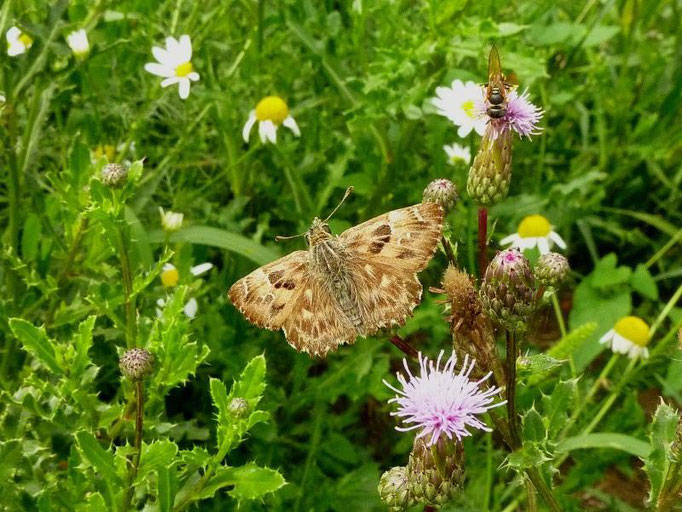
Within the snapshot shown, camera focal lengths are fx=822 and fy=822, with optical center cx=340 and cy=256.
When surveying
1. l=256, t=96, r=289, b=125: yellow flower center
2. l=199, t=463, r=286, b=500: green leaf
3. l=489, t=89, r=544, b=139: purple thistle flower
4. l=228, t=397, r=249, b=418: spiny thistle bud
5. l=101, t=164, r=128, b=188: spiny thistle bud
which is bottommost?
l=199, t=463, r=286, b=500: green leaf

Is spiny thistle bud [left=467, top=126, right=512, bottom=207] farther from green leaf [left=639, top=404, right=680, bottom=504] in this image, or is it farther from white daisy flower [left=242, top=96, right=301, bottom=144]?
white daisy flower [left=242, top=96, right=301, bottom=144]

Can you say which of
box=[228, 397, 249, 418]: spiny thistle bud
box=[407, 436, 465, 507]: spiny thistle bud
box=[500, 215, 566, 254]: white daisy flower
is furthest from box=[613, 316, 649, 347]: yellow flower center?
box=[228, 397, 249, 418]: spiny thistle bud

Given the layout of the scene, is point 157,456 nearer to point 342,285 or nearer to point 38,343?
point 38,343

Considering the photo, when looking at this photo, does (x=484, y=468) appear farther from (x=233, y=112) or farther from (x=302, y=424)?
(x=233, y=112)

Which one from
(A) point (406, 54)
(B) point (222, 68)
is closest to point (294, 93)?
(B) point (222, 68)

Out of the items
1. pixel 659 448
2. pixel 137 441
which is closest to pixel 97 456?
pixel 137 441

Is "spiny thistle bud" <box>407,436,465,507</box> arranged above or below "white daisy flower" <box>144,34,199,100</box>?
below

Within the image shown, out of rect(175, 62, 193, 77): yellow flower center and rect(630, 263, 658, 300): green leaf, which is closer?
rect(175, 62, 193, 77): yellow flower center
